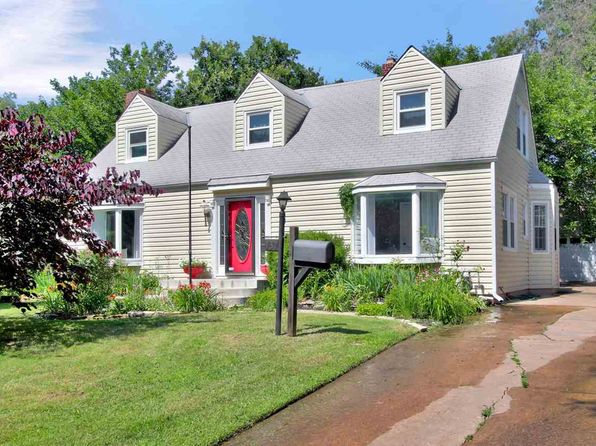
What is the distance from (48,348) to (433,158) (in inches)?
374

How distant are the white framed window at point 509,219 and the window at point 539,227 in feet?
7.26

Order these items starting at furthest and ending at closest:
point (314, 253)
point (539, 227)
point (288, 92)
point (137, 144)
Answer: point (137, 144) → point (539, 227) → point (288, 92) → point (314, 253)

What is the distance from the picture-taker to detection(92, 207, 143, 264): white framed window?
56.4 ft

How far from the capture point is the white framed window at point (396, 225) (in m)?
13.1

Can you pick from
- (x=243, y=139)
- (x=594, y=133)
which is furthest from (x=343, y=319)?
(x=594, y=133)

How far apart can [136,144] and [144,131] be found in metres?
0.54

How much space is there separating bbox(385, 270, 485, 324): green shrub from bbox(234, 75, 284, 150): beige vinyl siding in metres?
7.38

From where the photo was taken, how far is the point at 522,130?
1684 cm

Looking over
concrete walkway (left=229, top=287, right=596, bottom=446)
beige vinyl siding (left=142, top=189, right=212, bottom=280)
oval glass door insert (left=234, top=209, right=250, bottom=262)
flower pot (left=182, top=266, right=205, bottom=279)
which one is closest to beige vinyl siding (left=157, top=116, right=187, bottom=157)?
beige vinyl siding (left=142, top=189, right=212, bottom=280)

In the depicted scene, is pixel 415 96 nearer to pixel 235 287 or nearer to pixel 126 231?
pixel 235 287

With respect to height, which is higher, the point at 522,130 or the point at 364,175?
the point at 522,130

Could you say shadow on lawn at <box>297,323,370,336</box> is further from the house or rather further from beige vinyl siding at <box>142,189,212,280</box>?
beige vinyl siding at <box>142,189,212,280</box>

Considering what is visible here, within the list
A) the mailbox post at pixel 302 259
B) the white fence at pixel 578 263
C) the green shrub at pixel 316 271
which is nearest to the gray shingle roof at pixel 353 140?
the green shrub at pixel 316 271

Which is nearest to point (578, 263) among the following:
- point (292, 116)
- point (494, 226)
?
point (494, 226)
